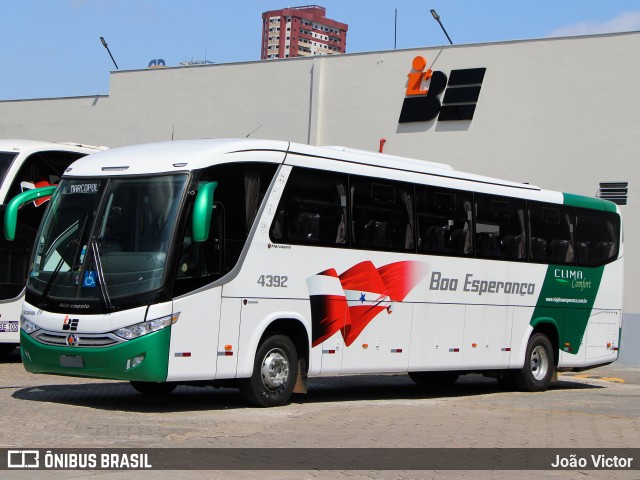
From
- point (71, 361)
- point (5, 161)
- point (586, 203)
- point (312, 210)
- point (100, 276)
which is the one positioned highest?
point (5, 161)

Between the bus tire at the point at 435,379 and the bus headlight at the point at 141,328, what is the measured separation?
25.5 feet

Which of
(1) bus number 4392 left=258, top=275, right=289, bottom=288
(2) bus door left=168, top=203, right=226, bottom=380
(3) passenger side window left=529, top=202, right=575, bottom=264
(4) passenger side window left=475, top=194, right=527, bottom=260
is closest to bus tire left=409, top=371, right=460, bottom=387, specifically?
(4) passenger side window left=475, top=194, right=527, bottom=260

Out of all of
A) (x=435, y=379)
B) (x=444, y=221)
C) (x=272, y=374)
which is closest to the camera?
(x=272, y=374)

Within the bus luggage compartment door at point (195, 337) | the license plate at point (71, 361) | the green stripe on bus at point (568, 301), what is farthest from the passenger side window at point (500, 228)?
the license plate at point (71, 361)

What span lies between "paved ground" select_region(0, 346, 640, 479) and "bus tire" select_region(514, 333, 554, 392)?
0.31 metres

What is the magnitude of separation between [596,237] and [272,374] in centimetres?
898

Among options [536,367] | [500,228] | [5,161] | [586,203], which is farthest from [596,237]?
[5,161]

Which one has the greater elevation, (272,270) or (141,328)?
(272,270)

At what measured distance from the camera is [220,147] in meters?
→ 13.6

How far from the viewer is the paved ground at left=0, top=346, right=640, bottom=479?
1035 cm

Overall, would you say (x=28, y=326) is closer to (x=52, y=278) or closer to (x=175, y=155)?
(x=52, y=278)

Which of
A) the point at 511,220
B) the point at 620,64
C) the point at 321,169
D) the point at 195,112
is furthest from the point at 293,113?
the point at 321,169

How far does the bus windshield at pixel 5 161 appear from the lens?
1964 centimetres

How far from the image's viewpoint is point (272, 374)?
14.2 m
